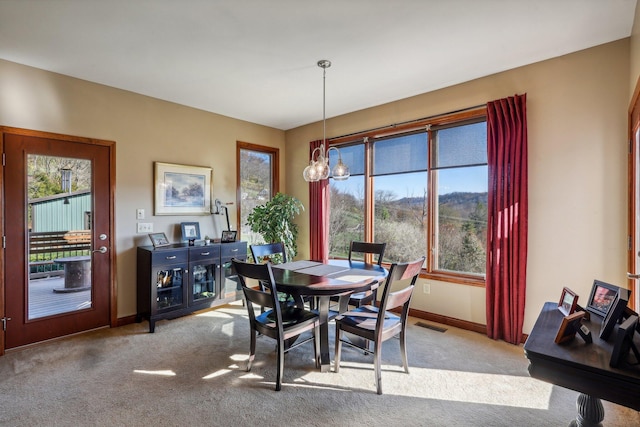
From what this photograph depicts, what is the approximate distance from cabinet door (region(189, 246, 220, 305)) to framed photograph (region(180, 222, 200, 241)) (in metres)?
0.35

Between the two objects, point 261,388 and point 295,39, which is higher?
point 295,39

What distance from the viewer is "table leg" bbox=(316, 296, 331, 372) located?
262cm

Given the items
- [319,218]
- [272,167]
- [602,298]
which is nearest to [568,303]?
[602,298]

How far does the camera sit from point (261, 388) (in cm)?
240

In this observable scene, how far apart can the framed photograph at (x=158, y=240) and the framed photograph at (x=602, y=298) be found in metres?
3.98

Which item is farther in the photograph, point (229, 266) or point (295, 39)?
point (229, 266)

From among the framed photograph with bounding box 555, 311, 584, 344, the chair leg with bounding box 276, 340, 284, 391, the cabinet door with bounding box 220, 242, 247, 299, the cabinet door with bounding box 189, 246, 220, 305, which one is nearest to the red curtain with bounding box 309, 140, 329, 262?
the cabinet door with bounding box 220, 242, 247, 299

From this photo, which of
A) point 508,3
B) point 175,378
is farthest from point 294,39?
point 175,378

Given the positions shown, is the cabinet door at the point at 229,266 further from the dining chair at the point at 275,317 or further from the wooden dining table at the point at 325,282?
the dining chair at the point at 275,317

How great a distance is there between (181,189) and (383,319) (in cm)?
323

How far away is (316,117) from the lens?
4.92 m

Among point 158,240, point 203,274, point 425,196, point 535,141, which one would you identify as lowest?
point 203,274

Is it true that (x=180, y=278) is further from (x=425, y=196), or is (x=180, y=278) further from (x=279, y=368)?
(x=425, y=196)

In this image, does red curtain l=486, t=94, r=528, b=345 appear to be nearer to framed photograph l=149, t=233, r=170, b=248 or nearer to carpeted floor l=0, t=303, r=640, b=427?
carpeted floor l=0, t=303, r=640, b=427
